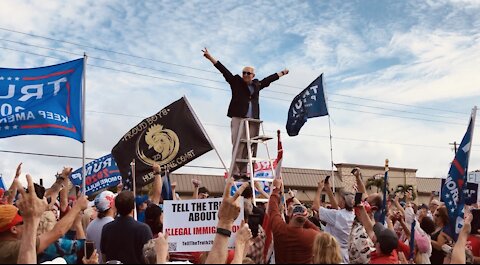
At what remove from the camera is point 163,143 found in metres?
10.2

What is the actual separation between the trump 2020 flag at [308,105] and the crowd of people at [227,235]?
601 centimetres

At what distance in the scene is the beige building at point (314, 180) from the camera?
50.1 m

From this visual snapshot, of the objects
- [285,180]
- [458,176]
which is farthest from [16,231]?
[285,180]

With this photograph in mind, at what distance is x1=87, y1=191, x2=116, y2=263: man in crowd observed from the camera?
22.3 feet

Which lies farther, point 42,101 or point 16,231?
point 42,101

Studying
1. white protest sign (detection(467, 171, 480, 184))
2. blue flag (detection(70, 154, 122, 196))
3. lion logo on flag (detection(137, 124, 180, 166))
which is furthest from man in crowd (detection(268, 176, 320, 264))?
white protest sign (detection(467, 171, 480, 184))

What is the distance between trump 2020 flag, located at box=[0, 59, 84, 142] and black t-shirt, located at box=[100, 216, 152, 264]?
414 centimetres

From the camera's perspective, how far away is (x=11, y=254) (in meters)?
4.84

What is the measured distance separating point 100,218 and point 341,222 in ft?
10.2

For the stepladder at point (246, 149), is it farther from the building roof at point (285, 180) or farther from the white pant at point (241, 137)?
the building roof at point (285, 180)

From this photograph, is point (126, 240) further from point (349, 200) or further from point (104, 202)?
point (349, 200)

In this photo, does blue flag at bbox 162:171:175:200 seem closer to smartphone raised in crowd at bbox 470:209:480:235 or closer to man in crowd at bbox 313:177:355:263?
man in crowd at bbox 313:177:355:263

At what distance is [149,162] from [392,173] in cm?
5509

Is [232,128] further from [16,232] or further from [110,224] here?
[16,232]
